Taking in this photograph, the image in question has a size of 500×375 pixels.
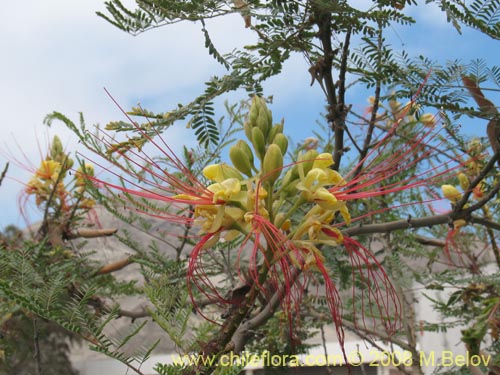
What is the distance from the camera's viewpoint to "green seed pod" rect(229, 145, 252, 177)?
118 cm

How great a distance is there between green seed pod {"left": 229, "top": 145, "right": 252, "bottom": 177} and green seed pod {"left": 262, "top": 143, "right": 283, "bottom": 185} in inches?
2.7

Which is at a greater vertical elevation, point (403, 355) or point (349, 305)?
point (349, 305)

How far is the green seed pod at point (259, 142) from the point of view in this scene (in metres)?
1.20

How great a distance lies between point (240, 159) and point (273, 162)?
9 cm

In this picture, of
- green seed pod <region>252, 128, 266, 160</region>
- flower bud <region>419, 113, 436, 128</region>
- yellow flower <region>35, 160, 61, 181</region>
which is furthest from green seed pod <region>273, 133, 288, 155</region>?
yellow flower <region>35, 160, 61, 181</region>

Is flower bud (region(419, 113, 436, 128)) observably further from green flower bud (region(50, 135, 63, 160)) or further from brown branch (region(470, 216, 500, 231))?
green flower bud (region(50, 135, 63, 160))

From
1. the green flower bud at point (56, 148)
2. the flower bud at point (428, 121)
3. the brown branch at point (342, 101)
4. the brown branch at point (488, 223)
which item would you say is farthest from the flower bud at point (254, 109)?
the green flower bud at point (56, 148)

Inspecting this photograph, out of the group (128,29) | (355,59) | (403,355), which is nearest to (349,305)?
(403,355)

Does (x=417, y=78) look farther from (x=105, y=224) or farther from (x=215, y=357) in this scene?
(x=105, y=224)

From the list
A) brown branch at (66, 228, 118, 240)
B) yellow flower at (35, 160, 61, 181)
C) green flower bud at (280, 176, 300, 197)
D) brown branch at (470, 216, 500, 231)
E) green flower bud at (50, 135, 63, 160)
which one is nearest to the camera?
green flower bud at (280, 176, 300, 197)

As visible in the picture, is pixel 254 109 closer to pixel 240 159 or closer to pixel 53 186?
pixel 240 159

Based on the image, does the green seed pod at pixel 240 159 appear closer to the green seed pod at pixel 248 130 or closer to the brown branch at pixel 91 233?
the green seed pod at pixel 248 130

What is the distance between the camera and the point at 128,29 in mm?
1335

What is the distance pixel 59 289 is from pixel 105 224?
320cm
